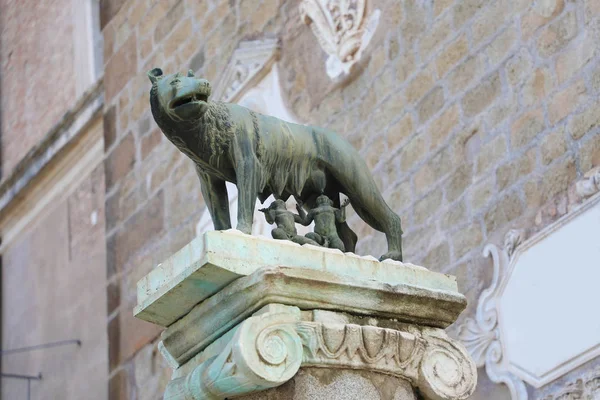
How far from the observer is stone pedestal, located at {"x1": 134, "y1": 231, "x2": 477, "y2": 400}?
3596 millimetres

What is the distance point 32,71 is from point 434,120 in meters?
7.20

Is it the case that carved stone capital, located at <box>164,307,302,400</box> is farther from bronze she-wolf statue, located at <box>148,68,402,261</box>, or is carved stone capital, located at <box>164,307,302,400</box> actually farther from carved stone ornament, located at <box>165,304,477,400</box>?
bronze she-wolf statue, located at <box>148,68,402,261</box>

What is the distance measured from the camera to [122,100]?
9.91 meters

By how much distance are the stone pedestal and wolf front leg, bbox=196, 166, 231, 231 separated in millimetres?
372

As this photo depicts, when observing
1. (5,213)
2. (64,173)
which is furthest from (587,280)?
(5,213)

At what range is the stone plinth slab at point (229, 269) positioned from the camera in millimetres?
3664

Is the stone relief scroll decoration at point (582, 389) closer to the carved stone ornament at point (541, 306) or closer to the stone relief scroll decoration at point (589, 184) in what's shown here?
the carved stone ornament at point (541, 306)

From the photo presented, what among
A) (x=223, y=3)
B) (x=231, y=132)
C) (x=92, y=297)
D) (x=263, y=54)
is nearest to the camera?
(x=231, y=132)

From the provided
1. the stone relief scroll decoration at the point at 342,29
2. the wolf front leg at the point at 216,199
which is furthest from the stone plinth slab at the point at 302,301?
the stone relief scroll decoration at the point at 342,29

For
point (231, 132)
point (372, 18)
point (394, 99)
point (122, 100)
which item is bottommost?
point (231, 132)

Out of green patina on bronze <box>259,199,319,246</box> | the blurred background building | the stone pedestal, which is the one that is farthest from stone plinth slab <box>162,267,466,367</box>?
the blurred background building

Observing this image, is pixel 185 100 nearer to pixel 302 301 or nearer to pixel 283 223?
pixel 283 223

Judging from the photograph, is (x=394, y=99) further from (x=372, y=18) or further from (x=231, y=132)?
(x=231, y=132)

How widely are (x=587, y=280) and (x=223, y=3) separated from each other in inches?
159
